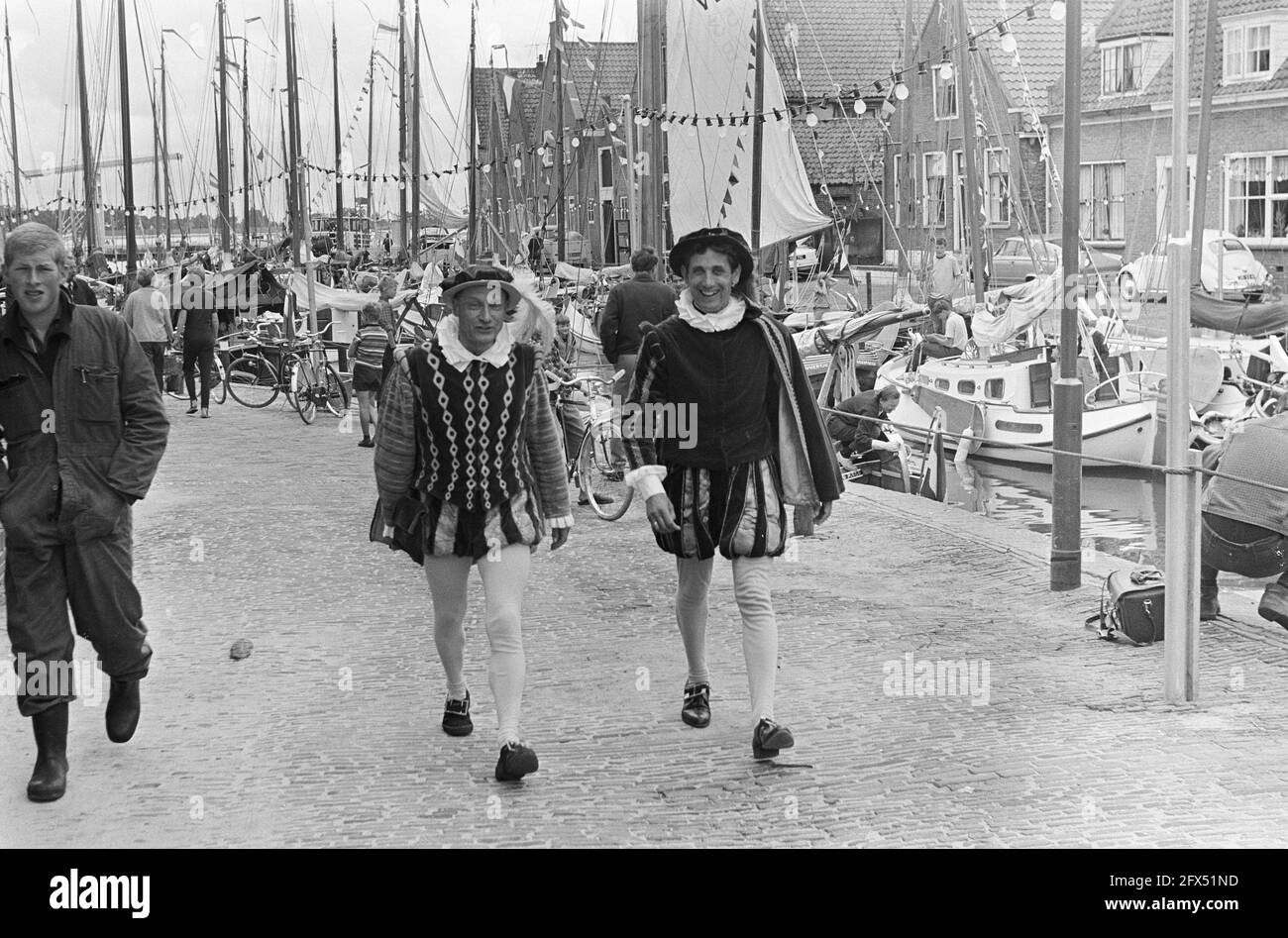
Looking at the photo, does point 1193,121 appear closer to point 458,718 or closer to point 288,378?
point 288,378

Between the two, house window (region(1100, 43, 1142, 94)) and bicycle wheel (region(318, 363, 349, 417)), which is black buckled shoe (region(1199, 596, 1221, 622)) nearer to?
bicycle wheel (region(318, 363, 349, 417))

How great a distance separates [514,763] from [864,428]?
38.8 ft

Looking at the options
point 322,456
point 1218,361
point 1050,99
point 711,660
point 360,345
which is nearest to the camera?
point 711,660

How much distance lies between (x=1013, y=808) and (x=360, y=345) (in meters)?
12.8

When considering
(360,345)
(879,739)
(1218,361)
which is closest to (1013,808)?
(879,739)

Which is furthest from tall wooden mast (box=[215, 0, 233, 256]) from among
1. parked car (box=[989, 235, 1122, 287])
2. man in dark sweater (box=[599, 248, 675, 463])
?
man in dark sweater (box=[599, 248, 675, 463])

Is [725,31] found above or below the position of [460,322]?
above

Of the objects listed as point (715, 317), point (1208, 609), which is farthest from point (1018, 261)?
point (715, 317)

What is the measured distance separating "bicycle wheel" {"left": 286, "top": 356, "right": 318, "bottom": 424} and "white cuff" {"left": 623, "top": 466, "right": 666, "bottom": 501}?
14.4m

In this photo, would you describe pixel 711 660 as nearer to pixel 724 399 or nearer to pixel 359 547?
pixel 724 399

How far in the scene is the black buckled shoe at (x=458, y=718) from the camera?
6203 millimetres

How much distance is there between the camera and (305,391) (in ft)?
65.8

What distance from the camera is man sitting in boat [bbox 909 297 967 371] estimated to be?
24978 mm

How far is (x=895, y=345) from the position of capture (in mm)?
30219
